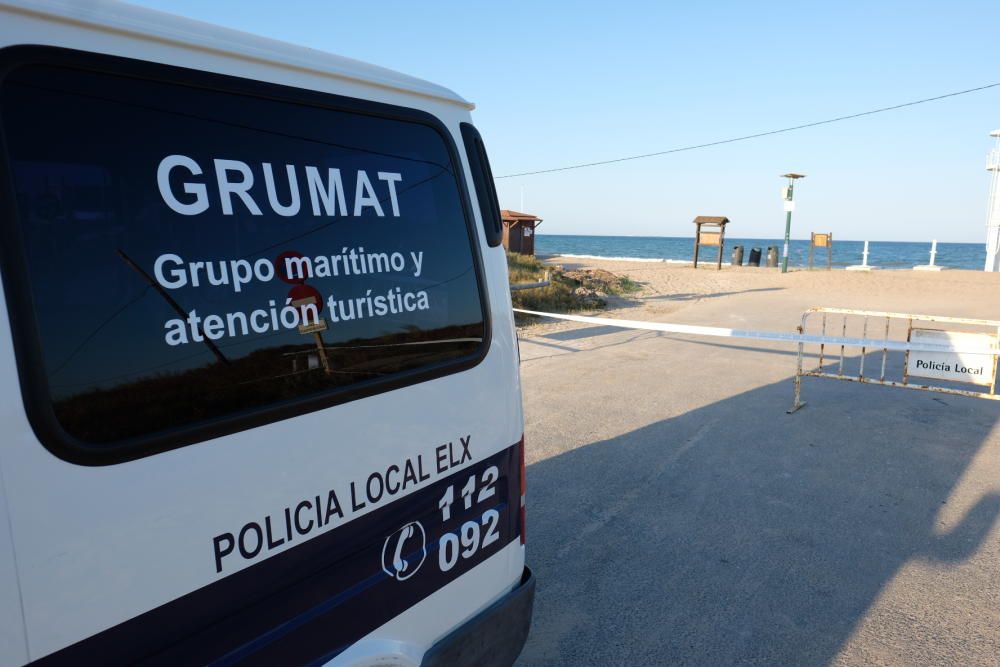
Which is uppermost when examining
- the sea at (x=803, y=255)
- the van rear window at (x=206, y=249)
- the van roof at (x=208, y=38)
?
the van roof at (x=208, y=38)

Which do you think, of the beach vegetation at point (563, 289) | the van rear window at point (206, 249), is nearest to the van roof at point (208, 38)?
the van rear window at point (206, 249)

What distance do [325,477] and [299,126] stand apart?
107cm

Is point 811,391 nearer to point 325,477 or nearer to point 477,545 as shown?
point 477,545

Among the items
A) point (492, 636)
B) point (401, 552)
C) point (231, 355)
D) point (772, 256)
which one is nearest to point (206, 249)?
point (231, 355)

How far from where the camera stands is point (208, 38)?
161 cm

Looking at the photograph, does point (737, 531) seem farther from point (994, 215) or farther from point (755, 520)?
point (994, 215)

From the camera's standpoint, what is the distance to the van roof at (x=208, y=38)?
4.43ft

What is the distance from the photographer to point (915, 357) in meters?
6.00

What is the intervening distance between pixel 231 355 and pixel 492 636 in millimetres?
1549

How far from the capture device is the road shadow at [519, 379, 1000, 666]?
123 inches

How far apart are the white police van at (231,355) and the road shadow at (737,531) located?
1.32m

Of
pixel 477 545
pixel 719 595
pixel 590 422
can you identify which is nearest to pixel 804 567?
pixel 719 595

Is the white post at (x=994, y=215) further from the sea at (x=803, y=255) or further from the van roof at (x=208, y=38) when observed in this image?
the van roof at (x=208, y=38)

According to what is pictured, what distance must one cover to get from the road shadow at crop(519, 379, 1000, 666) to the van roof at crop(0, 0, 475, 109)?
9.03 feet
